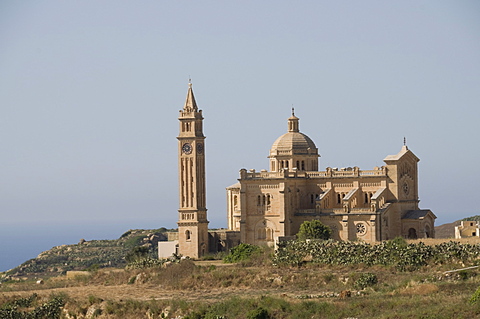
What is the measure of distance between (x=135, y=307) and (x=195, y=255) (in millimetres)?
25195

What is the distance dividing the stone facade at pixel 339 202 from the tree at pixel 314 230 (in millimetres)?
2722

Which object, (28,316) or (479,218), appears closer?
(28,316)

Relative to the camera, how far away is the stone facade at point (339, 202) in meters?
87.9

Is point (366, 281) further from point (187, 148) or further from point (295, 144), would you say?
point (295, 144)

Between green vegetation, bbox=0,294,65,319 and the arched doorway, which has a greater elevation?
the arched doorway

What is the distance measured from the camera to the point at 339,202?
300 ft

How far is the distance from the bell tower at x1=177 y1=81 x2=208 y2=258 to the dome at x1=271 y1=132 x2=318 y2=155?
7.25 meters

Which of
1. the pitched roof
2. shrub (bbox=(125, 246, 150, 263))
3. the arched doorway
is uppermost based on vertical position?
the pitched roof

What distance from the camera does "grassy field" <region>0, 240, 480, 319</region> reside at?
2196 inches

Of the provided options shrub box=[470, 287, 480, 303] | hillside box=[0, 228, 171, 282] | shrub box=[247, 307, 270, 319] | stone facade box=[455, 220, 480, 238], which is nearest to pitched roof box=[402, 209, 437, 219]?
stone facade box=[455, 220, 480, 238]

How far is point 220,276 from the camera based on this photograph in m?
71.9

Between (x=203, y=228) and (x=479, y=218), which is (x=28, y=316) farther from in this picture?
(x=479, y=218)

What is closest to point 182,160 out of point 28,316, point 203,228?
point 203,228

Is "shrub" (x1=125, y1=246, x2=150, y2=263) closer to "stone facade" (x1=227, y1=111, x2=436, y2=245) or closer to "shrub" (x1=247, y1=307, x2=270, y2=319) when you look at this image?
"stone facade" (x1=227, y1=111, x2=436, y2=245)
